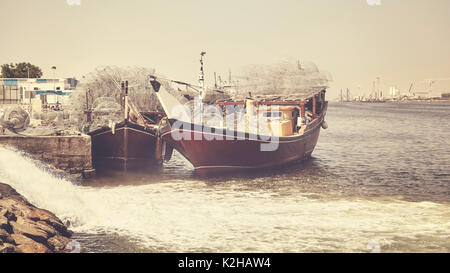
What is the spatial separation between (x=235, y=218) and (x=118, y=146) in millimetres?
12501

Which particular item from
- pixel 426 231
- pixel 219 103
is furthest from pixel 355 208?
pixel 219 103

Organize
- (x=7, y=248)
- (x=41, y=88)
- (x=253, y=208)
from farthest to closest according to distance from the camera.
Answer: (x=41, y=88) < (x=253, y=208) < (x=7, y=248)

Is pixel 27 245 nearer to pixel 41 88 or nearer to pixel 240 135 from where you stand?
pixel 240 135

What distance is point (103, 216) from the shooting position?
13891mm

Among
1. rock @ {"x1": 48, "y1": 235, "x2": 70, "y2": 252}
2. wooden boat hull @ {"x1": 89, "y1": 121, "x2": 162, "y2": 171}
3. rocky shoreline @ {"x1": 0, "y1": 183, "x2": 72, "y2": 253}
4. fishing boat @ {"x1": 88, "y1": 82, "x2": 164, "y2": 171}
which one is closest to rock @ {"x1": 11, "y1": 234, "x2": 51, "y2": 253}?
rocky shoreline @ {"x1": 0, "y1": 183, "x2": 72, "y2": 253}

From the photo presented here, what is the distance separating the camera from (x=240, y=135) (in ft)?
71.4

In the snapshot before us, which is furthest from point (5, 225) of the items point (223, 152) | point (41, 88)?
point (41, 88)

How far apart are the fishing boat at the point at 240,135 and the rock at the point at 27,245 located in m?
12.3

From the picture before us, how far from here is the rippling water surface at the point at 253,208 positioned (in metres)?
11.4

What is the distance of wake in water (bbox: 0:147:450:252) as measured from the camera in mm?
11312

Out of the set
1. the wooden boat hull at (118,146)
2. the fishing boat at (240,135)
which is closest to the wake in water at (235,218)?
the fishing boat at (240,135)

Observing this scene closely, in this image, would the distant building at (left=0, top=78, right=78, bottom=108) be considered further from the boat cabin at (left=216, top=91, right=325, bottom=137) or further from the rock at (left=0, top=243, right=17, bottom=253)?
the rock at (left=0, top=243, right=17, bottom=253)

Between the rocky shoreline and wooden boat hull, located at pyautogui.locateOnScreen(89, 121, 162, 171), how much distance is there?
39.5 ft
